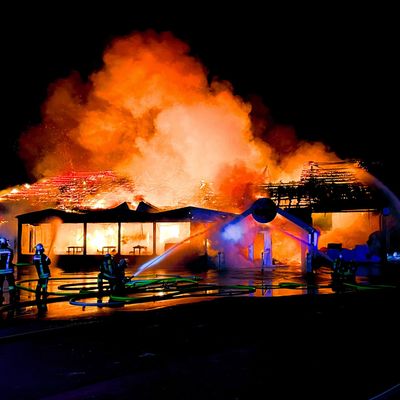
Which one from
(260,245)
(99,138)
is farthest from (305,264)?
(99,138)

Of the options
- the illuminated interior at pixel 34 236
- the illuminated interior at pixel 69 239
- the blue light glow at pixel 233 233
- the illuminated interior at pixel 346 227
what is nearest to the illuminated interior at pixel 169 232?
the blue light glow at pixel 233 233

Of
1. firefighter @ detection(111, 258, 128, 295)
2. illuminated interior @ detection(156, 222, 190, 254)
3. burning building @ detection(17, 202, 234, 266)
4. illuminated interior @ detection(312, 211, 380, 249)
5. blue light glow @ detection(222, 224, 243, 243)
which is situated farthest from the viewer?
illuminated interior @ detection(312, 211, 380, 249)

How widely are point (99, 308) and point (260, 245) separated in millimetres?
17129

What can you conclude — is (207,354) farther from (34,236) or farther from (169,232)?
(34,236)

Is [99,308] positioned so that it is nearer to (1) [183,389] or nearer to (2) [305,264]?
(1) [183,389]

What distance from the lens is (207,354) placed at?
722 cm

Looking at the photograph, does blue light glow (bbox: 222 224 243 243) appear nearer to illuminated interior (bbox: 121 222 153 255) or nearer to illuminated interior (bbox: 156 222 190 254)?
illuminated interior (bbox: 156 222 190 254)

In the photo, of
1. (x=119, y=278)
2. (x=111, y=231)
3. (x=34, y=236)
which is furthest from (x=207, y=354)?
(x=34, y=236)

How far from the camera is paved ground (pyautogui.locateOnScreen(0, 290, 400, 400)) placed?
18.5ft

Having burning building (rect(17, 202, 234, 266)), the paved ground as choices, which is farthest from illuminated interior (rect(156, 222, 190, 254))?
the paved ground

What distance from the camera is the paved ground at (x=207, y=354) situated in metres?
5.63

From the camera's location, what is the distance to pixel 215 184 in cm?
3316

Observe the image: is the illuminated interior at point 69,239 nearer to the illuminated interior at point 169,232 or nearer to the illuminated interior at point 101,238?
the illuminated interior at point 101,238

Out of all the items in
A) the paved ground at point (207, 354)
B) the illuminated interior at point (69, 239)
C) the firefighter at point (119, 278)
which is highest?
the illuminated interior at point (69, 239)
